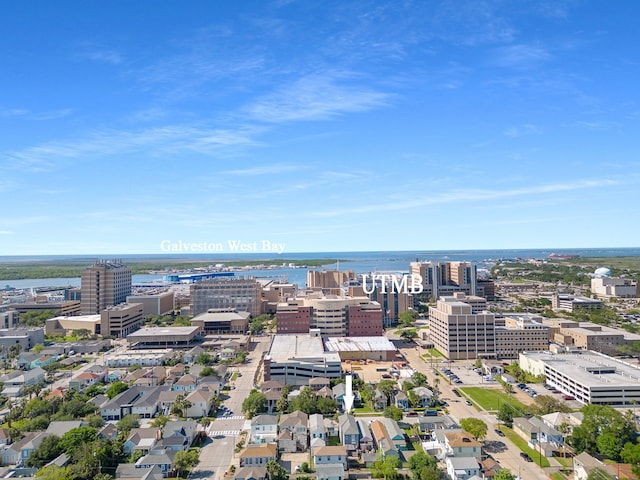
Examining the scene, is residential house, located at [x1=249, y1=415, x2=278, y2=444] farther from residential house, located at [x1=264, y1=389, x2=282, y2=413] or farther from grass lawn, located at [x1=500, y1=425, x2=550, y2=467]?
grass lawn, located at [x1=500, y1=425, x2=550, y2=467]

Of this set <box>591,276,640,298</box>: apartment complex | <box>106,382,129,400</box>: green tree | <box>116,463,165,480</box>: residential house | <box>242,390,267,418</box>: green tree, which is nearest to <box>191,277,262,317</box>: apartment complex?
<box>106,382,129,400</box>: green tree

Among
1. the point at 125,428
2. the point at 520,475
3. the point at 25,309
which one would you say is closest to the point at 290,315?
the point at 125,428

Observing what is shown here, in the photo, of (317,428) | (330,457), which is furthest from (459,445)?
(317,428)

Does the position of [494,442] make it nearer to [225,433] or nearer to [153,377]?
[225,433]

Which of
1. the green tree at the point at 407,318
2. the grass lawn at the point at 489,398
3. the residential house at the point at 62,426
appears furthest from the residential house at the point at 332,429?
the green tree at the point at 407,318

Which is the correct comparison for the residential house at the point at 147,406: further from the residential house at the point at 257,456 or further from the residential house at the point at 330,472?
the residential house at the point at 330,472

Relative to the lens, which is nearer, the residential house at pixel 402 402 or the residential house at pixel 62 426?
the residential house at pixel 62 426
